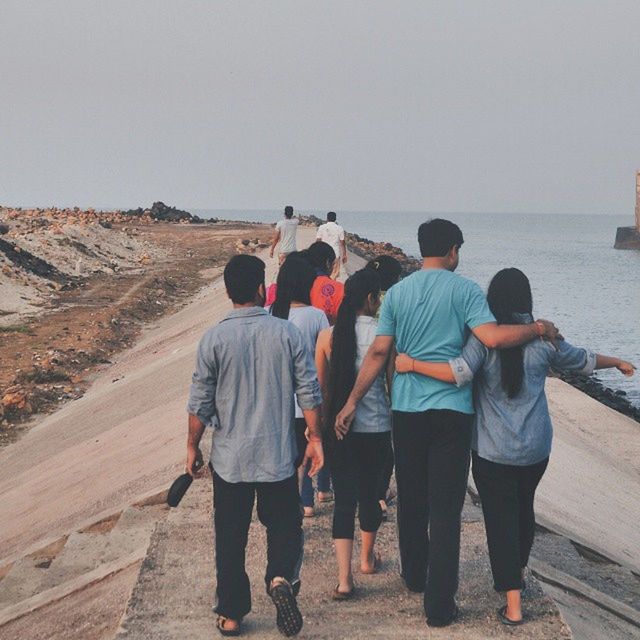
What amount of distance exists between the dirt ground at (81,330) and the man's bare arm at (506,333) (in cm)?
877

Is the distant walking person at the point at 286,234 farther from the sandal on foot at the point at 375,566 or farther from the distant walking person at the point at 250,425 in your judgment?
the distant walking person at the point at 250,425

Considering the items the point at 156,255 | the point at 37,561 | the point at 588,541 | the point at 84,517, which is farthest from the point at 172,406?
the point at 156,255

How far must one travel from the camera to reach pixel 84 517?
8133 millimetres

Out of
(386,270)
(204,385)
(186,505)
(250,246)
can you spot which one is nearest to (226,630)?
(204,385)

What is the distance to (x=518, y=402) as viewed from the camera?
4613mm

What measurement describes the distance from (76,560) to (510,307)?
3.78m

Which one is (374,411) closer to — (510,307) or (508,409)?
(508,409)

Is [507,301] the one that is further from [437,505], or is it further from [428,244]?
[437,505]

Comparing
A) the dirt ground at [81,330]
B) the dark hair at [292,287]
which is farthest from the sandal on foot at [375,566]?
the dirt ground at [81,330]

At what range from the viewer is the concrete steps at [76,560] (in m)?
6.15

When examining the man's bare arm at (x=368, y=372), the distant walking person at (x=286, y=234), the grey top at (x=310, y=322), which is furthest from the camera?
the distant walking person at (x=286, y=234)

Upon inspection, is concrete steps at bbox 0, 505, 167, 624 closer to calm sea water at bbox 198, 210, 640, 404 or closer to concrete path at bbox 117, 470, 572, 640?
concrete path at bbox 117, 470, 572, 640

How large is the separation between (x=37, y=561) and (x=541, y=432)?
4.14 meters

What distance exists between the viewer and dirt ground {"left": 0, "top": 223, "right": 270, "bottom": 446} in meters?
14.2
